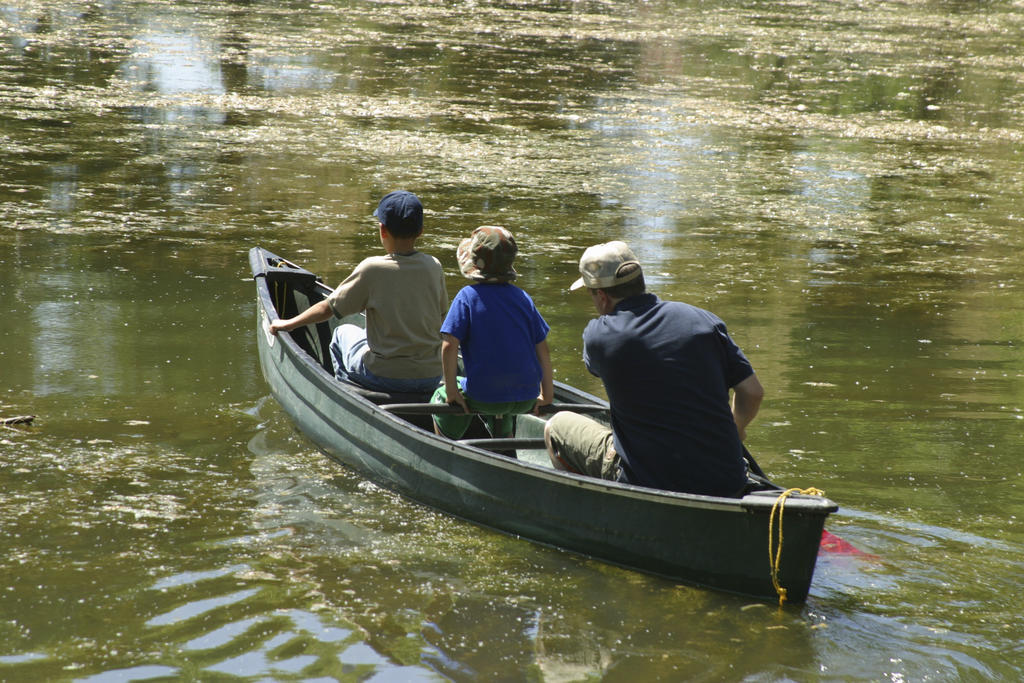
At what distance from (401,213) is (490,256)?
0.59 meters

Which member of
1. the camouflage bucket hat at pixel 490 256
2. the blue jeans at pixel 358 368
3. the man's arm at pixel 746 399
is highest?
the camouflage bucket hat at pixel 490 256

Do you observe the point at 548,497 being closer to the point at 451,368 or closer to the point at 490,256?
the point at 451,368

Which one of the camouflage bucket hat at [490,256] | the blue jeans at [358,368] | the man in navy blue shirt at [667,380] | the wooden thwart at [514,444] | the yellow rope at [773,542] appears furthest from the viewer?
the blue jeans at [358,368]

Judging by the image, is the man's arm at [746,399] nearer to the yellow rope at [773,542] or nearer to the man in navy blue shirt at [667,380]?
the man in navy blue shirt at [667,380]

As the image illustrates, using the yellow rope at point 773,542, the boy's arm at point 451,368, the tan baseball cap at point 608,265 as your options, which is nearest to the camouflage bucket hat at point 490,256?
the boy's arm at point 451,368

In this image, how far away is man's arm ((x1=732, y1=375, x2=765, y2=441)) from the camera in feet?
14.8

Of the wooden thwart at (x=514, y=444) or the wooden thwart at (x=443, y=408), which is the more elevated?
the wooden thwart at (x=443, y=408)

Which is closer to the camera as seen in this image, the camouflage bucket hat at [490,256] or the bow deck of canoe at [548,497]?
the bow deck of canoe at [548,497]

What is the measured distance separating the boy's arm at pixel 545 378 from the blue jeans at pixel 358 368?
62 centimetres

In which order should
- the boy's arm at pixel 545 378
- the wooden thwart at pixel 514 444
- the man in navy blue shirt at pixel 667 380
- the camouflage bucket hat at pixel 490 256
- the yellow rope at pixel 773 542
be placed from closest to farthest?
the yellow rope at pixel 773 542 → the man in navy blue shirt at pixel 667 380 → the camouflage bucket hat at pixel 490 256 → the wooden thwart at pixel 514 444 → the boy's arm at pixel 545 378

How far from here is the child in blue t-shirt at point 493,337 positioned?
5.45m

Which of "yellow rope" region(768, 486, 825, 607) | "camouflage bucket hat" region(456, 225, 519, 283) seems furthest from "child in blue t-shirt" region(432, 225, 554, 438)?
"yellow rope" region(768, 486, 825, 607)

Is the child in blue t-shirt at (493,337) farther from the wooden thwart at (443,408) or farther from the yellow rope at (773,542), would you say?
the yellow rope at (773,542)

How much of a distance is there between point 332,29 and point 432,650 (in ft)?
74.1
